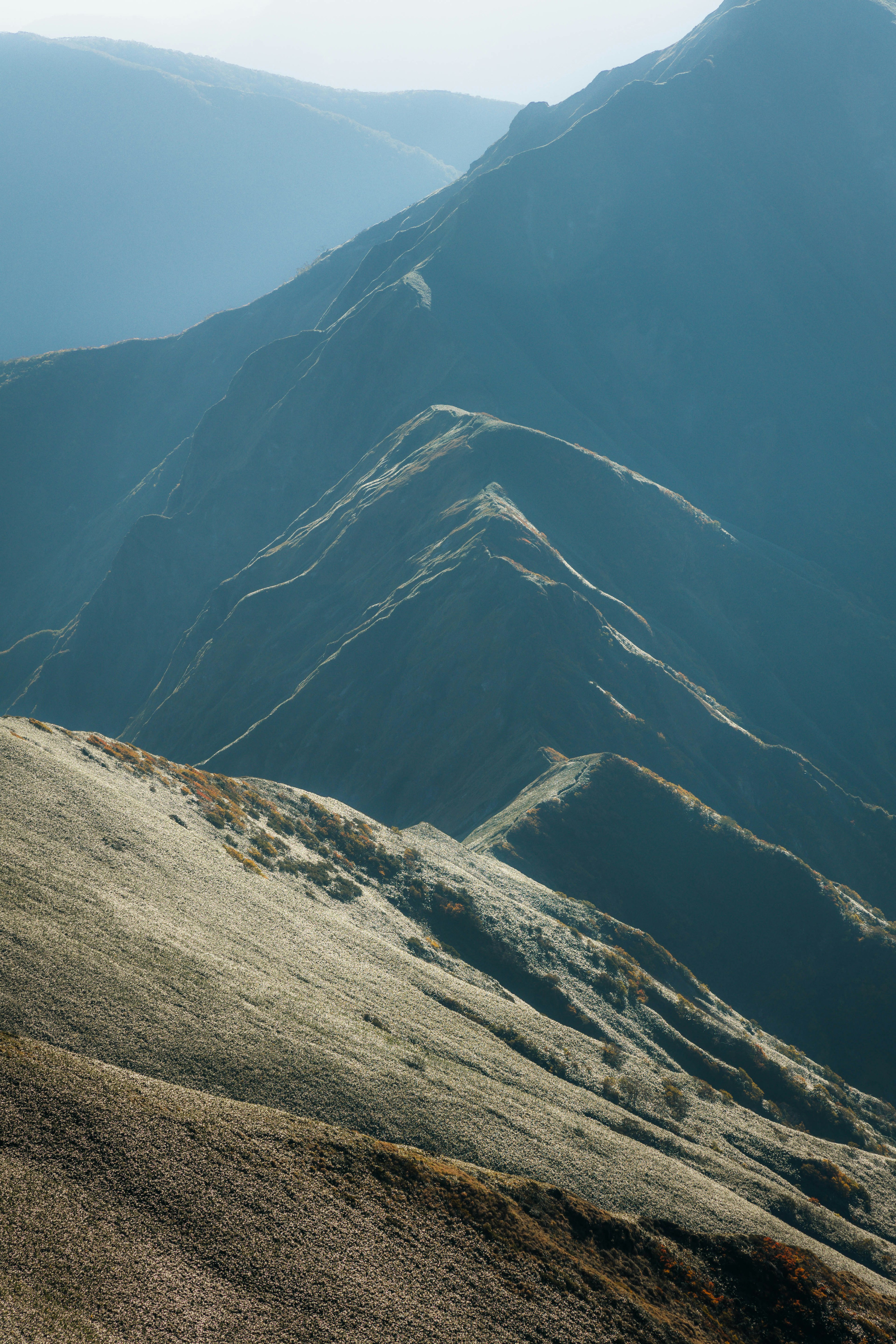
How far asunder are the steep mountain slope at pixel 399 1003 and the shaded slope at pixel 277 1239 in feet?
5.55

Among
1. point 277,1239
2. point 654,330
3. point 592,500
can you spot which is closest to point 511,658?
point 592,500

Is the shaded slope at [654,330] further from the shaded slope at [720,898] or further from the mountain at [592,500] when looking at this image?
the shaded slope at [720,898]

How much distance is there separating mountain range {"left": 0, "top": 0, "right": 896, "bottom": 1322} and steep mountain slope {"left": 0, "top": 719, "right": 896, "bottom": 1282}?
0.22 meters

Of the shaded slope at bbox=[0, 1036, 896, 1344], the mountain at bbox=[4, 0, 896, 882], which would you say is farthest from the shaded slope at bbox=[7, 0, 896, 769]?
the shaded slope at bbox=[0, 1036, 896, 1344]

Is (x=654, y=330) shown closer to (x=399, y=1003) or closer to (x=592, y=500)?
(x=592, y=500)

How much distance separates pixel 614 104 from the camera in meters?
182

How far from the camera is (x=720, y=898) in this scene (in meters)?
63.2

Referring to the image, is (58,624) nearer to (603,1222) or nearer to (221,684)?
(221,684)

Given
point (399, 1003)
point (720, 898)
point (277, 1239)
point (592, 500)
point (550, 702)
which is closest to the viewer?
point (277, 1239)

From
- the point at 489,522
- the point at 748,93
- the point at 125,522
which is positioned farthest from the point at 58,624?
the point at 748,93

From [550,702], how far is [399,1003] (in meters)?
47.4

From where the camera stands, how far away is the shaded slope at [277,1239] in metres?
16.5

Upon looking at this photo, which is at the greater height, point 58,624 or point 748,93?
point 748,93

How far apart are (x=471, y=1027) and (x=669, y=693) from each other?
59.1 metres
